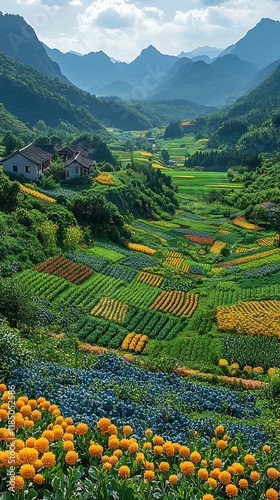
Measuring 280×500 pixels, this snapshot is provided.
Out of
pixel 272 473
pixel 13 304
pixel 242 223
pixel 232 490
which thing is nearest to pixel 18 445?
pixel 232 490

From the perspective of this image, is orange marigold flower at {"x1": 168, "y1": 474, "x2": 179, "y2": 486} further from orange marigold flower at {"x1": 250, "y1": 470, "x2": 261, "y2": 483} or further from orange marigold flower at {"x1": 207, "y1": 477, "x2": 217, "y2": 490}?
orange marigold flower at {"x1": 250, "y1": 470, "x2": 261, "y2": 483}

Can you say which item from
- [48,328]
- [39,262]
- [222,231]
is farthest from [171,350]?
[222,231]

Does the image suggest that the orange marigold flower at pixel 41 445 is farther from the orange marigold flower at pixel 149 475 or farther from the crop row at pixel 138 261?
the crop row at pixel 138 261

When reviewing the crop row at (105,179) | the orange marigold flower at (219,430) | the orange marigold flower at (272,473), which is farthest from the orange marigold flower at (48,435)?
the crop row at (105,179)

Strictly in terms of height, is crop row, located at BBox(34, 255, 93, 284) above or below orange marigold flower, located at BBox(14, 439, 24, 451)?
below

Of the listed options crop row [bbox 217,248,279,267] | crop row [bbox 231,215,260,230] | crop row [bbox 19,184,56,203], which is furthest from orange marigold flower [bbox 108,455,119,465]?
crop row [bbox 231,215,260,230]

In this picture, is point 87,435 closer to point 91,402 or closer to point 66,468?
point 66,468
